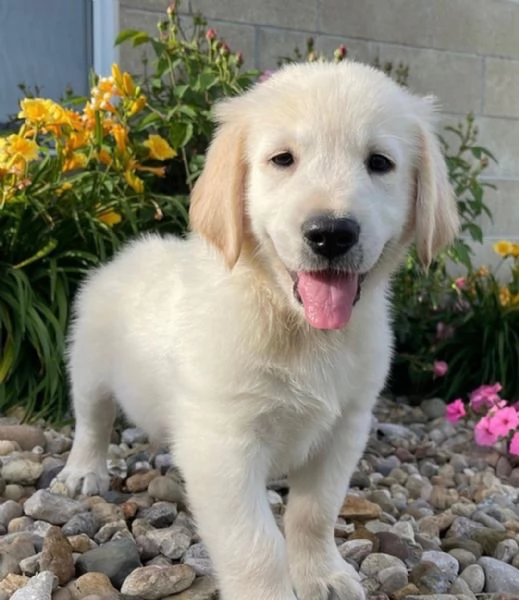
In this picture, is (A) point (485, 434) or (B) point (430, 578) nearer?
(B) point (430, 578)

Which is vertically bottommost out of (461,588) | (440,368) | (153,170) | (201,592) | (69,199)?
(440,368)

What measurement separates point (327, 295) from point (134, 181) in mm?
1847

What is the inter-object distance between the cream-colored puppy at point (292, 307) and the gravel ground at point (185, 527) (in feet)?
0.81

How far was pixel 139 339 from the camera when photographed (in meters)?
2.51

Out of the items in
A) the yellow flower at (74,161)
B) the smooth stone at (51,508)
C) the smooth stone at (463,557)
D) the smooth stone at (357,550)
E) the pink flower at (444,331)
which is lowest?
the pink flower at (444,331)

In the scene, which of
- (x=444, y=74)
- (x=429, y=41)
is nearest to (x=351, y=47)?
(x=429, y=41)

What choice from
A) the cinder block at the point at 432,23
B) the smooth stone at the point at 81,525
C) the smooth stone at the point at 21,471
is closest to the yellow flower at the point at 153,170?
the smooth stone at the point at 21,471

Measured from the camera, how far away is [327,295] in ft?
6.51

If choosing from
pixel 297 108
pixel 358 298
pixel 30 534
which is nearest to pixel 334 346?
pixel 358 298

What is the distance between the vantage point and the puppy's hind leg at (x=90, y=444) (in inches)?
112

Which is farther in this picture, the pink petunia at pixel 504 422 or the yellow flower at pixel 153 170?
the yellow flower at pixel 153 170

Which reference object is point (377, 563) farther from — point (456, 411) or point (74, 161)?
point (74, 161)

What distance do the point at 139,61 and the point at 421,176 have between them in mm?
3028

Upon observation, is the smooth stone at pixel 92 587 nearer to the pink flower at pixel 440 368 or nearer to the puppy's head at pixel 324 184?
the puppy's head at pixel 324 184
